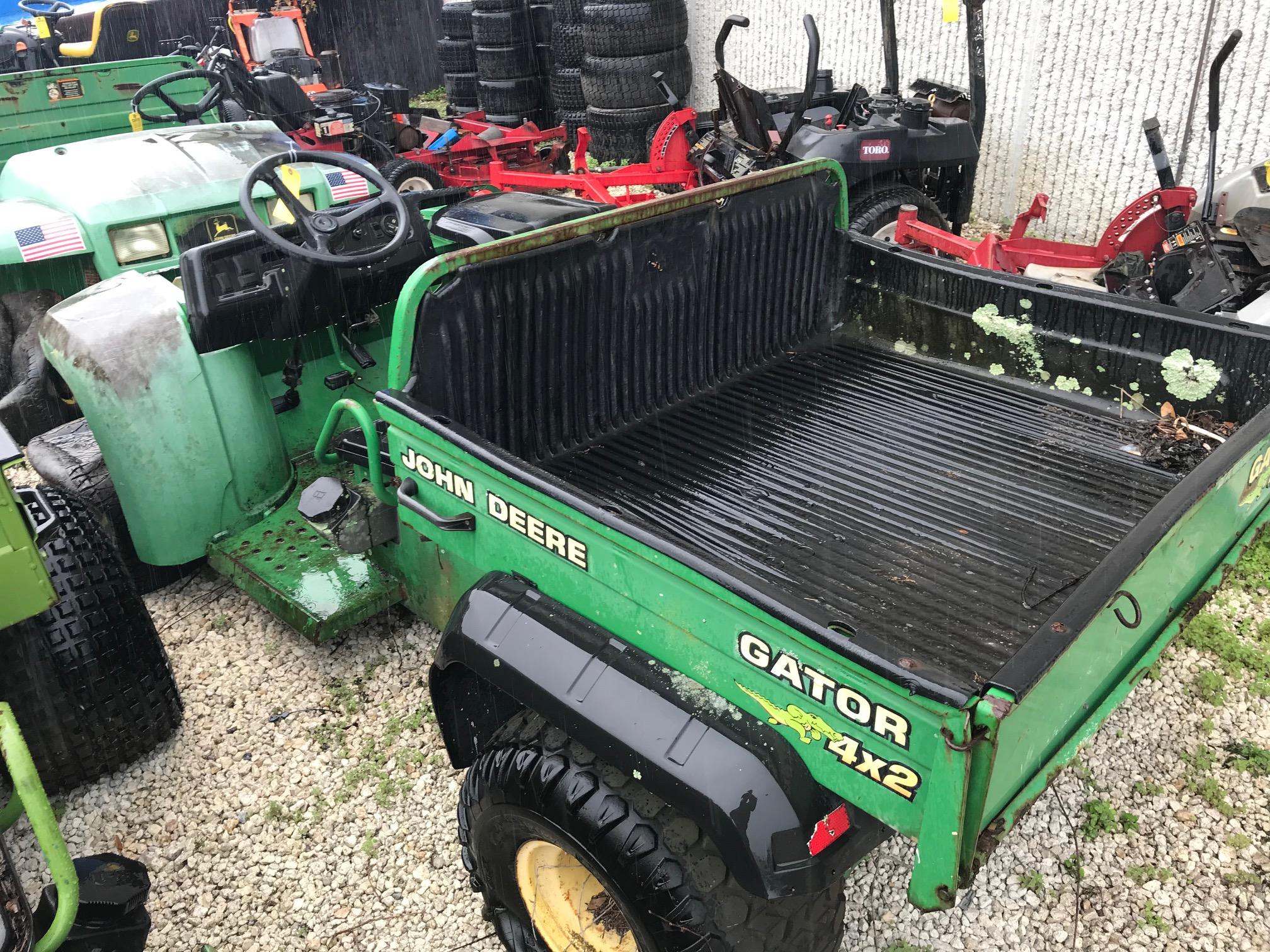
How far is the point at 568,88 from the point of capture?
388 inches

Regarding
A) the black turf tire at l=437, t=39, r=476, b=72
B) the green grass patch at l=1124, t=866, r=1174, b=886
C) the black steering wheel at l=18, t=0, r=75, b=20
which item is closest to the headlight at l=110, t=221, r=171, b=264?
the green grass patch at l=1124, t=866, r=1174, b=886

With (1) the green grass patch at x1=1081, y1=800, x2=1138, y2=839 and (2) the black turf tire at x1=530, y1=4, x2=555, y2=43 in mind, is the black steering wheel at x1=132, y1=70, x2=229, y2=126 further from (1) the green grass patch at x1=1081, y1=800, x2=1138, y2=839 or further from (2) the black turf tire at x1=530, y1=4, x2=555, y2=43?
(1) the green grass patch at x1=1081, y1=800, x2=1138, y2=839

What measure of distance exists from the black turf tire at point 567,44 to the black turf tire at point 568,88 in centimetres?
7

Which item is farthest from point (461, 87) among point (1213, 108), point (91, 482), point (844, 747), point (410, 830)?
point (844, 747)

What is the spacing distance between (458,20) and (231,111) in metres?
5.03

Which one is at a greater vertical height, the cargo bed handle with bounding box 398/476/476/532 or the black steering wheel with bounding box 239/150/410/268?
the black steering wheel with bounding box 239/150/410/268

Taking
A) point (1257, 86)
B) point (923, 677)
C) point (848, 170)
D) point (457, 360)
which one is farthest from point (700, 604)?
point (1257, 86)

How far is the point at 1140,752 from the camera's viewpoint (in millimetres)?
2980

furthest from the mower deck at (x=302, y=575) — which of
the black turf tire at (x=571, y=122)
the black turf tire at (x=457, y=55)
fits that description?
the black turf tire at (x=457, y=55)

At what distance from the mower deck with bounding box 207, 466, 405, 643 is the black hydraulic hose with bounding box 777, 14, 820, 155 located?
12.6ft

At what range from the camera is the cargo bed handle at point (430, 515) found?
7.77ft

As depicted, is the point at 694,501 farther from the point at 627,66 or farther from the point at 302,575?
the point at 627,66

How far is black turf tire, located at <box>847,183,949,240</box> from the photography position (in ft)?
19.0

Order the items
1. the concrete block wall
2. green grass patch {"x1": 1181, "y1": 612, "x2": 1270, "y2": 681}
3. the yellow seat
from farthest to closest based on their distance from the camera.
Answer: the yellow seat < the concrete block wall < green grass patch {"x1": 1181, "y1": 612, "x2": 1270, "y2": 681}
